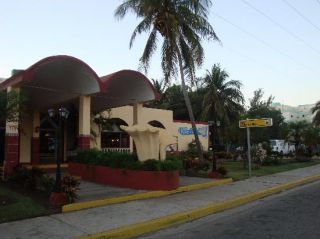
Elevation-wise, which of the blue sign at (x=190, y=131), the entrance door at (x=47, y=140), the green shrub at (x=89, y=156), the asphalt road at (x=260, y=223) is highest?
the blue sign at (x=190, y=131)

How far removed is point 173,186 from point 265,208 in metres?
3.71

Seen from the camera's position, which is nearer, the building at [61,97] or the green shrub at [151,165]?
the green shrub at [151,165]

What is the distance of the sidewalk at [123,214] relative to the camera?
29.6ft

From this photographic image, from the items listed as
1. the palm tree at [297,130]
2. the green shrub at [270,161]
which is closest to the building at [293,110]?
the palm tree at [297,130]

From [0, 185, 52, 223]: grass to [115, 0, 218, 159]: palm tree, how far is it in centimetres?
1250

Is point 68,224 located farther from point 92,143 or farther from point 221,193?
point 92,143

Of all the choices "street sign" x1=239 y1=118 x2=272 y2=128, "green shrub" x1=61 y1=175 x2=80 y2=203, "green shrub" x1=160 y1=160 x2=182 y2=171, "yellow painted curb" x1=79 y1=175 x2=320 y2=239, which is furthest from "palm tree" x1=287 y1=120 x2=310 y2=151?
"green shrub" x1=61 y1=175 x2=80 y2=203

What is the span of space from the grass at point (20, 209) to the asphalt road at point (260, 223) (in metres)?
3.37

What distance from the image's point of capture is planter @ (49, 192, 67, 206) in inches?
456

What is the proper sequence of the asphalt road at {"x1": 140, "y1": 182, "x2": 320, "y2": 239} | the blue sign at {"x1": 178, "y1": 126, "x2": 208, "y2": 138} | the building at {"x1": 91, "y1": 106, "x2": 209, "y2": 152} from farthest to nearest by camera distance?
the blue sign at {"x1": 178, "y1": 126, "x2": 208, "y2": 138} < the building at {"x1": 91, "y1": 106, "x2": 209, "y2": 152} < the asphalt road at {"x1": 140, "y1": 182, "x2": 320, "y2": 239}

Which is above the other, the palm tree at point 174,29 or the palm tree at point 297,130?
the palm tree at point 174,29

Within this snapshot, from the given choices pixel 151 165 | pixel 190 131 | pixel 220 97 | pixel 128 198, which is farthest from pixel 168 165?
pixel 220 97

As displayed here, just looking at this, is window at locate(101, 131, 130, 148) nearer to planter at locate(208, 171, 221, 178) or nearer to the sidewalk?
planter at locate(208, 171, 221, 178)

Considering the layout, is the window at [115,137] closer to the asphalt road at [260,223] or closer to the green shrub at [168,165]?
the green shrub at [168,165]
